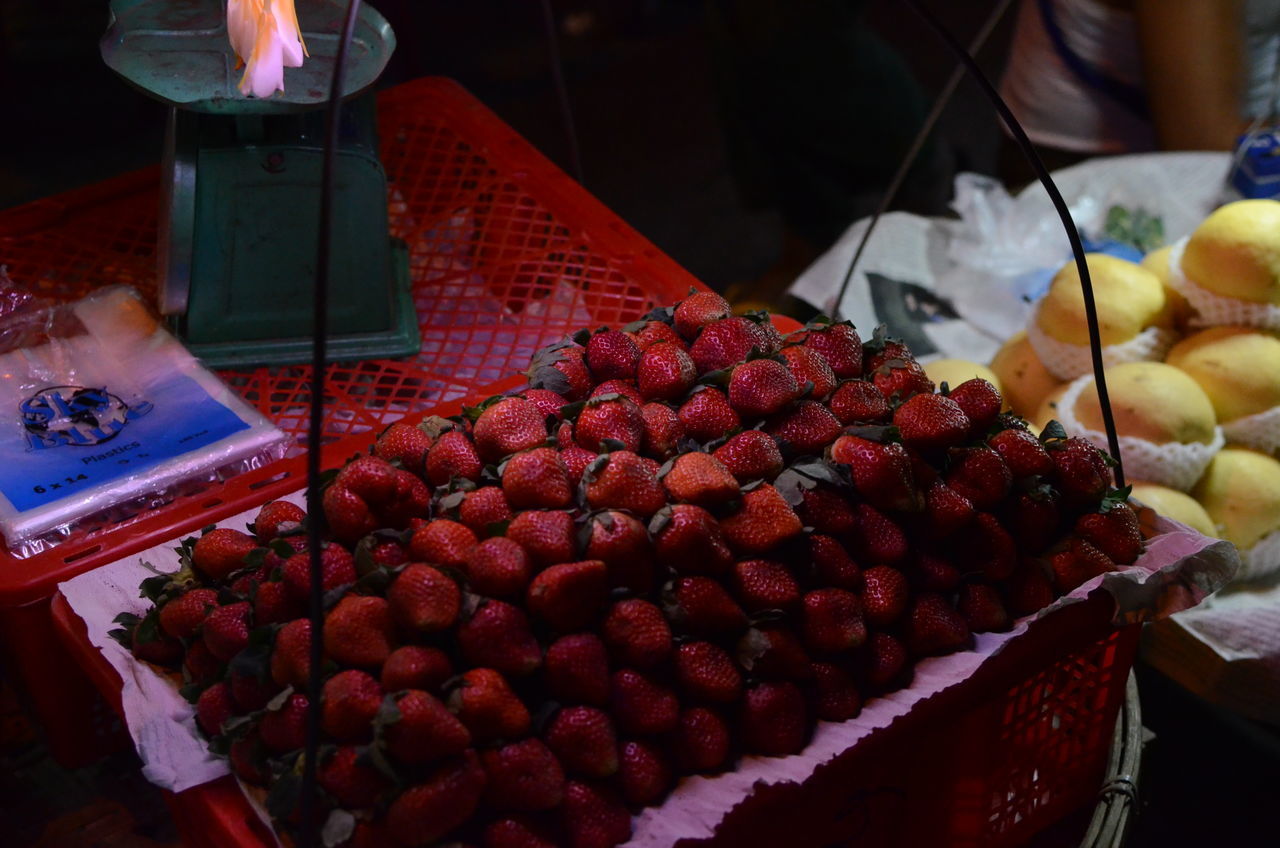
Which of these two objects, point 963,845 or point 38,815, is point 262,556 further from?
point 963,845

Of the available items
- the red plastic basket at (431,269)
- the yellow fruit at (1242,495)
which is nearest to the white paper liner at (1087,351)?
the yellow fruit at (1242,495)

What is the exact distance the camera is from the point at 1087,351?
223cm

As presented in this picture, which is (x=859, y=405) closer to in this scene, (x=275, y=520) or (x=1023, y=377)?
(x=275, y=520)

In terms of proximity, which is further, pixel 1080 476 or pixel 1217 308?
pixel 1217 308

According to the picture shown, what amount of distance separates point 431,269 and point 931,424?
1.20 meters

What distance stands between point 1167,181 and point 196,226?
2341 mm

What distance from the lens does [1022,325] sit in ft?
9.02

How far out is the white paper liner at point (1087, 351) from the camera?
7.36ft

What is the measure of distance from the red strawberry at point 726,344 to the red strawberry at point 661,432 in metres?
0.13

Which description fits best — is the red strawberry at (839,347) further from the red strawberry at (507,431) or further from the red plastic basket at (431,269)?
the red plastic basket at (431,269)

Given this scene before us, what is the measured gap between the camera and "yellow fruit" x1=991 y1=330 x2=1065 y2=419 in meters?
2.35

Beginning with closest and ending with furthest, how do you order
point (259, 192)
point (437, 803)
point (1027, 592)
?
point (437, 803)
point (1027, 592)
point (259, 192)

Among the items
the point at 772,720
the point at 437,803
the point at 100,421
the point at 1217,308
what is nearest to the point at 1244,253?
the point at 1217,308

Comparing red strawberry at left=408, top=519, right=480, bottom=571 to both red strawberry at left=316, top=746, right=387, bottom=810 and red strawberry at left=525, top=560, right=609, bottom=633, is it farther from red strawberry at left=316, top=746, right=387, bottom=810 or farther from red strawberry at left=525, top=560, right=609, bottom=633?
red strawberry at left=316, top=746, right=387, bottom=810
